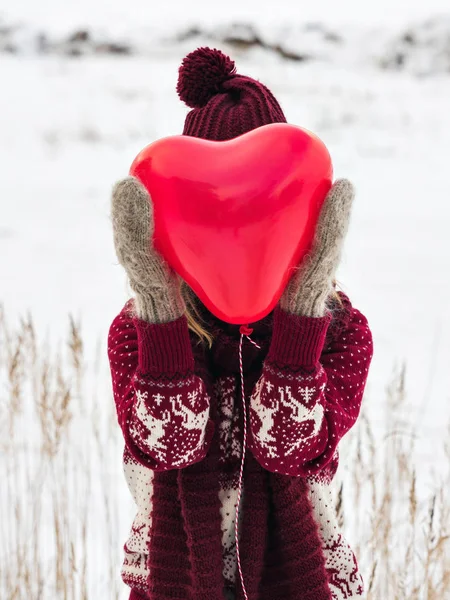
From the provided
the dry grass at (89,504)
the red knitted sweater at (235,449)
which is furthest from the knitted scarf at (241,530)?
the dry grass at (89,504)

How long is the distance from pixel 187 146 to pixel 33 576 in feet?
5.73

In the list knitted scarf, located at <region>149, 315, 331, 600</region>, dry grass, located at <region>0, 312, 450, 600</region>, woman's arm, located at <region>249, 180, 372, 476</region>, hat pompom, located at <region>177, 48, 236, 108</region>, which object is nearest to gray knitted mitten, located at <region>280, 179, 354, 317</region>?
woman's arm, located at <region>249, 180, 372, 476</region>

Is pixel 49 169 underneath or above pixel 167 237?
above

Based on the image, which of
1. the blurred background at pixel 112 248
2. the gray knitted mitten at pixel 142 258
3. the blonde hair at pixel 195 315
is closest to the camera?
the gray knitted mitten at pixel 142 258

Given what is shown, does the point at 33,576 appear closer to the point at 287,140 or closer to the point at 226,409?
the point at 226,409

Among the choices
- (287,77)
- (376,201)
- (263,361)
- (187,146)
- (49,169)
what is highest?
(287,77)

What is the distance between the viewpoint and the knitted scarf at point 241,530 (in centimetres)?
111

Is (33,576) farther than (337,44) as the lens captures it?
No

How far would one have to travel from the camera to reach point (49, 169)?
23.5 feet

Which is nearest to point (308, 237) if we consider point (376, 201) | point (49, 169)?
point (376, 201)

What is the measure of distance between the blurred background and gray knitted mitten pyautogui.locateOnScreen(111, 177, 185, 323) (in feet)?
0.47

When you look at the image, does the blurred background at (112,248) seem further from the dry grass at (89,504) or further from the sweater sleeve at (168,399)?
the sweater sleeve at (168,399)

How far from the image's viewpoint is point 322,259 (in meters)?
1.06

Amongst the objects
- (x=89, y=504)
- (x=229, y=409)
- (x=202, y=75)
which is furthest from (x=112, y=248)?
(x=229, y=409)
